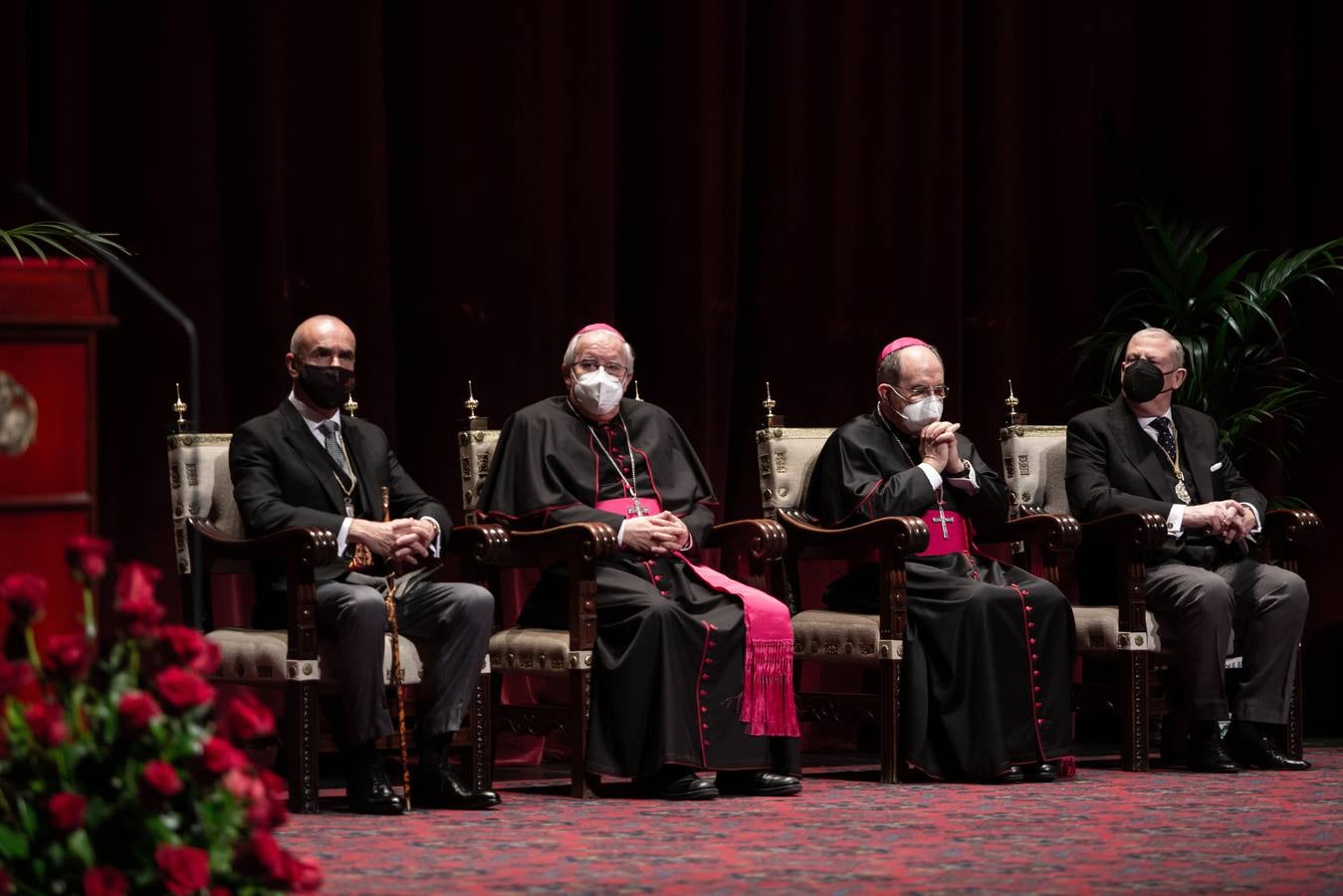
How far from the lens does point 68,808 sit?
234cm

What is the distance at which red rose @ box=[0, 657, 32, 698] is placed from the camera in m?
2.37

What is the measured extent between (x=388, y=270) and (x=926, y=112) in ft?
6.92

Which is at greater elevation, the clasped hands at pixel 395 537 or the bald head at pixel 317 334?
the bald head at pixel 317 334

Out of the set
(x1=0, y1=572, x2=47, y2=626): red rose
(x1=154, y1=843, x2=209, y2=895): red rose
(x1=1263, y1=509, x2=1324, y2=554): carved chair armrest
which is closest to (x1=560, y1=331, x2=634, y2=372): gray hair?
(x1=1263, y1=509, x2=1324, y2=554): carved chair armrest

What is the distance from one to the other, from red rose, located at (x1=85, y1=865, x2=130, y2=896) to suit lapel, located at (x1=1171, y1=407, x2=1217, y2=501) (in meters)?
4.08

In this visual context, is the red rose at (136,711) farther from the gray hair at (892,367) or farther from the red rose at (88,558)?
the gray hair at (892,367)

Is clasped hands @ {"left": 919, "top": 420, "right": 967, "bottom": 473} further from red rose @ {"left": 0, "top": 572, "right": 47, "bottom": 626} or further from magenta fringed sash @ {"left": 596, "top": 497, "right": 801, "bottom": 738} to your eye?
red rose @ {"left": 0, "top": 572, "right": 47, "bottom": 626}

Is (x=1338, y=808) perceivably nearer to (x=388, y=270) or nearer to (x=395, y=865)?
(x=395, y=865)

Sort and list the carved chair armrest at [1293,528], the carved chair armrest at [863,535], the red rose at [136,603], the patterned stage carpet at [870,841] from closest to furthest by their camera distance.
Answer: the red rose at [136,603] → the patterned stage carpet at [870,841] → the carved chair armrest at [863,535] → the carved chair armrest at [1293,528]

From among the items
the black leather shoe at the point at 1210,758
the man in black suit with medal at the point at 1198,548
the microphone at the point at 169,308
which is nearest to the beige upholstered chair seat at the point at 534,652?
the microphone at the point at 169,308

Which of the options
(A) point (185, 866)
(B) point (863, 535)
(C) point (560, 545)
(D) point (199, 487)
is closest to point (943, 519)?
(B) point (863, 535)

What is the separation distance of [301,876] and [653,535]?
245cm

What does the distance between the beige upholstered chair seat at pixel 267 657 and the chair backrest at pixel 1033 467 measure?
6.95 ft

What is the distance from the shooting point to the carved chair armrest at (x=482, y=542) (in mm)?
4656
